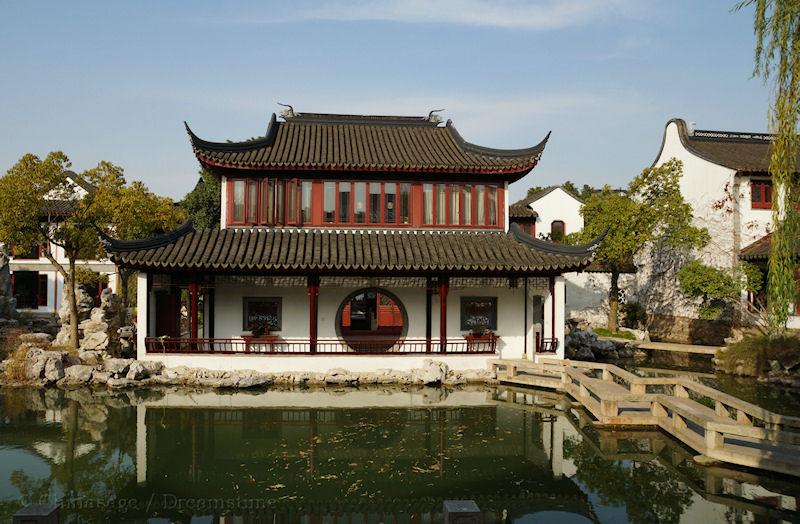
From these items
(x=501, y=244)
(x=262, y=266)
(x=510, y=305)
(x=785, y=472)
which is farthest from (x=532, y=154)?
(x=785, y=472)

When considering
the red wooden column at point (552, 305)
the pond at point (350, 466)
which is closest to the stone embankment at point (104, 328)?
the pond at point (350, 466)

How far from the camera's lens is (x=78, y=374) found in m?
15.7

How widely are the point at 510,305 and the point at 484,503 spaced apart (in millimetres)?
10655

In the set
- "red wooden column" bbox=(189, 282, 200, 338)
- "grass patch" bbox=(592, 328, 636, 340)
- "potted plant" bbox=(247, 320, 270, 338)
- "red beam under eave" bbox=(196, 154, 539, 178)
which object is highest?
"red beam under eave" bbox=(196, 154, 539, 178)

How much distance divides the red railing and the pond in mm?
2550

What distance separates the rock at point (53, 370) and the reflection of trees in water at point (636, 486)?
42.3 feet

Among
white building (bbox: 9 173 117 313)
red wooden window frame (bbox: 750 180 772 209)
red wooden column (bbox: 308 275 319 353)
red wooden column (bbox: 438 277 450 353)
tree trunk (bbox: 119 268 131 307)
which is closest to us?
red wooden column (bbox: 308 275 319 353)

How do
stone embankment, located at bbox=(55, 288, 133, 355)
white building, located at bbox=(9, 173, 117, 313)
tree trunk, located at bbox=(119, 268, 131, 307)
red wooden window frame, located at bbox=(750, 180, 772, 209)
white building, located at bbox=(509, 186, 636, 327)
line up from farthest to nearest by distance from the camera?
white building, located at bbox=(9, 173, 117, 313) < white building, located at bbox=(509, 186, 636, 327) < red wooden window frame, located at bbox=(750, 180, 772, 209) < tree trunk, located at bbox=(119, 268, 131, 307) < stone embankment, located at bbox=(55, 288, 133, 355)

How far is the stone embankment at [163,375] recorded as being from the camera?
15.6 metres

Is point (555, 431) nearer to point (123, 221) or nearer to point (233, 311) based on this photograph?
point (233, 311)

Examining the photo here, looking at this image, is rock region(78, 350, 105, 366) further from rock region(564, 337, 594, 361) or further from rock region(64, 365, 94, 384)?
rock region(564, 337, 594, 361)

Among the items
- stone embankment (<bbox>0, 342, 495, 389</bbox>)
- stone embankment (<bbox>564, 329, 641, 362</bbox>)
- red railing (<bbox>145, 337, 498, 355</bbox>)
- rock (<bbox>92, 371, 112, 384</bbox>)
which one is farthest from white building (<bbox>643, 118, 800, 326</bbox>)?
rock (<bbox>92, 371, 112, 384</bbox>)

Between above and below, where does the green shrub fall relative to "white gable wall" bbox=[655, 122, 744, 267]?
below

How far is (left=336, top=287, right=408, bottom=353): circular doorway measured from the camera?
58.1 ft
